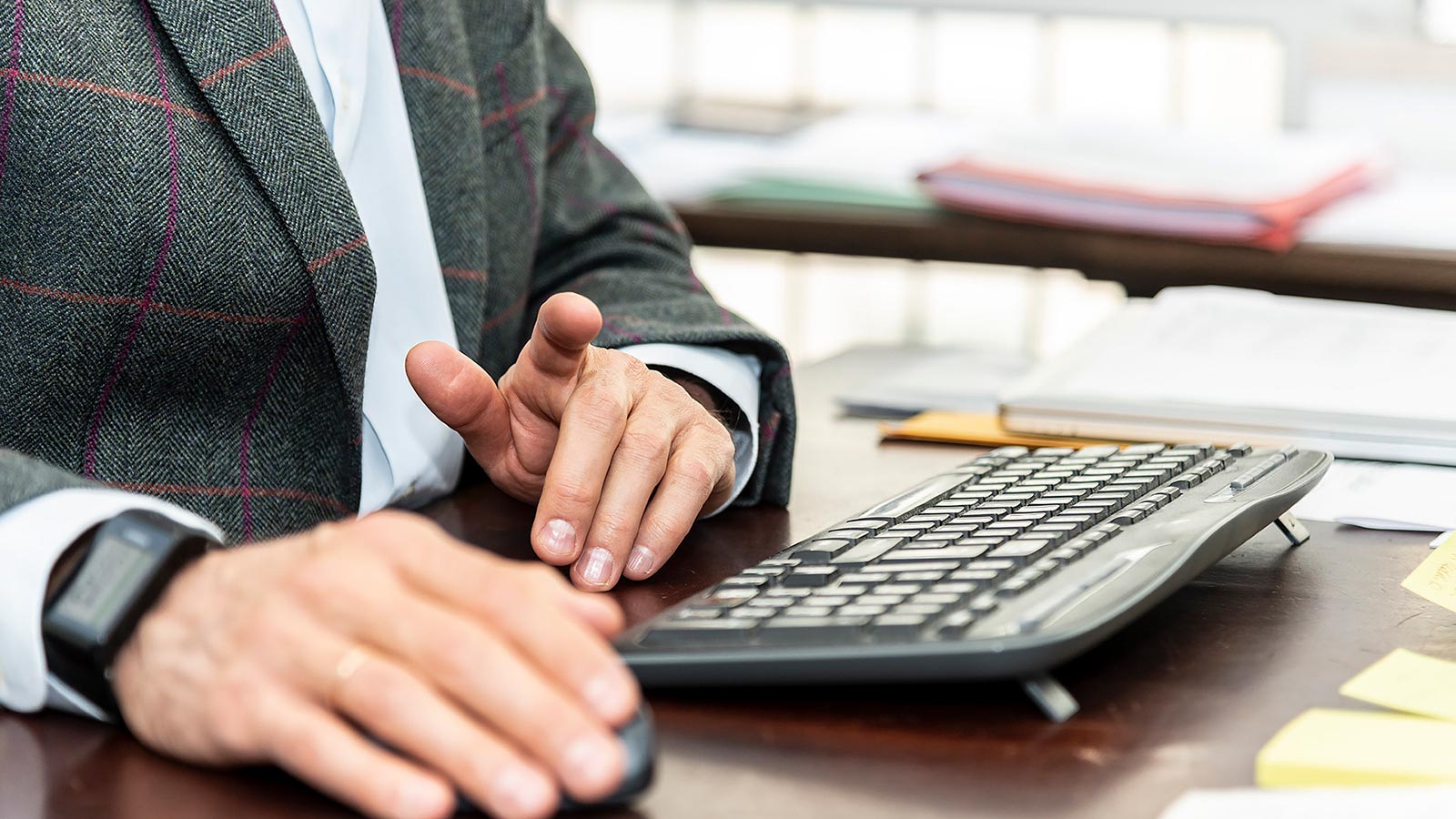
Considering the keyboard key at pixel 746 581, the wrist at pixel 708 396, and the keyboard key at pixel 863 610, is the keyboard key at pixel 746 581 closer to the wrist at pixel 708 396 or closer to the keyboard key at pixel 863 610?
the keyboard key at pixel 863 610

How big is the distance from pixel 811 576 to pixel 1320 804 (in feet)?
0.70

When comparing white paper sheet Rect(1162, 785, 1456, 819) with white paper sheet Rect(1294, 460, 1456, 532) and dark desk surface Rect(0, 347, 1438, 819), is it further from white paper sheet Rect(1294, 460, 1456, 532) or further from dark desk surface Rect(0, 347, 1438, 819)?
white paper sheet Rect(1294, 460, 1456, 532)

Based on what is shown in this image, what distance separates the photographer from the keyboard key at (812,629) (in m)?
0.59

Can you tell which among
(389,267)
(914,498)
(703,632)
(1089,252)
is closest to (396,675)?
(703,632)

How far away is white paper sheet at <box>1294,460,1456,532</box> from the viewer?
88 centimetres

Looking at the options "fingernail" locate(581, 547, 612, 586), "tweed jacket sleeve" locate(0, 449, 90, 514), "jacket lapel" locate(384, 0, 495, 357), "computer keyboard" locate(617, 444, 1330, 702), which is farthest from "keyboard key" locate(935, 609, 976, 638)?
"jacket lapel" locate(384, 0, 495, 357)

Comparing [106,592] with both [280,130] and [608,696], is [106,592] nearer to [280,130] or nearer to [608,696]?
[608,696]

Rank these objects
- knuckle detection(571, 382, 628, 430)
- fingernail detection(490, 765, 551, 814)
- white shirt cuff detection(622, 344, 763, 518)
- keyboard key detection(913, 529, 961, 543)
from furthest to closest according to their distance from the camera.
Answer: white shirt cuff detection(622, 344, 763, 518) < knuckle detection(571, 382, 628, 430) < keyboard key detection(913, 529, 961, 543) < fingernail detection(490, 765, 551, 814)

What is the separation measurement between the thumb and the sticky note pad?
42cm

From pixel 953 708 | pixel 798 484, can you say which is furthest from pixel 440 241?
pixel 953 708

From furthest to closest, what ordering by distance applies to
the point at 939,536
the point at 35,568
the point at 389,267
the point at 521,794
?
the point at 389,267
the point at 939,536
the point at 35,568
the point at 521,794

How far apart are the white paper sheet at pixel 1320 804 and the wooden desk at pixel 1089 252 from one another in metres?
1.07

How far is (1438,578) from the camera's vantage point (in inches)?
31.1

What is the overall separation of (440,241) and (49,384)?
0.93ft
